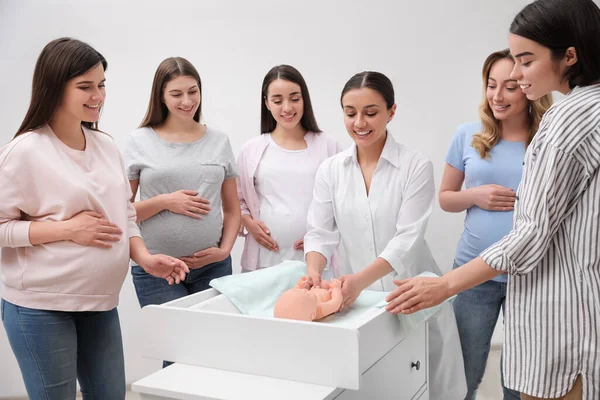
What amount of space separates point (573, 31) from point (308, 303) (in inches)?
31.7

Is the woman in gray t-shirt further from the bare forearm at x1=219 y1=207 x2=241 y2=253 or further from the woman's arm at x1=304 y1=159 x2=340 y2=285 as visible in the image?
the woman's arm at x1=304 y1=159 x2=340 y2=285

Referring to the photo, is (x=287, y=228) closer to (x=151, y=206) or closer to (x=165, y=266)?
(x=151, y=206)

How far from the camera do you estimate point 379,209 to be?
1.96 metres

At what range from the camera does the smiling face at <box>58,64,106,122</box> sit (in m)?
1.64

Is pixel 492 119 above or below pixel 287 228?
above

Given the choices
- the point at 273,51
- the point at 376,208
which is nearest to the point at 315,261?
the point at 376,208

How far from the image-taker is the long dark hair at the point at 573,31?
1210 millimetres

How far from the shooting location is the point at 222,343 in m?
1.44

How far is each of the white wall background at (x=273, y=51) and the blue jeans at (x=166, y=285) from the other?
101 centimetres

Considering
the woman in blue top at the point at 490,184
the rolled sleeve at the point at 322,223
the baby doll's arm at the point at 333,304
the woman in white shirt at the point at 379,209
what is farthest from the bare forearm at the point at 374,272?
the woman in blue top at the point at 490,184

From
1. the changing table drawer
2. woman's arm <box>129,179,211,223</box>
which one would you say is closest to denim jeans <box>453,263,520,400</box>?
the changing table drawer

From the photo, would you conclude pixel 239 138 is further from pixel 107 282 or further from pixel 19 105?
pixel 107 282

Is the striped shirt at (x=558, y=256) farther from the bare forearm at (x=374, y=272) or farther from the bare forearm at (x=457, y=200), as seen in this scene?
the bare forearm at (x=457, y=200)

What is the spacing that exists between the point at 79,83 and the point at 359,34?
1.73m
